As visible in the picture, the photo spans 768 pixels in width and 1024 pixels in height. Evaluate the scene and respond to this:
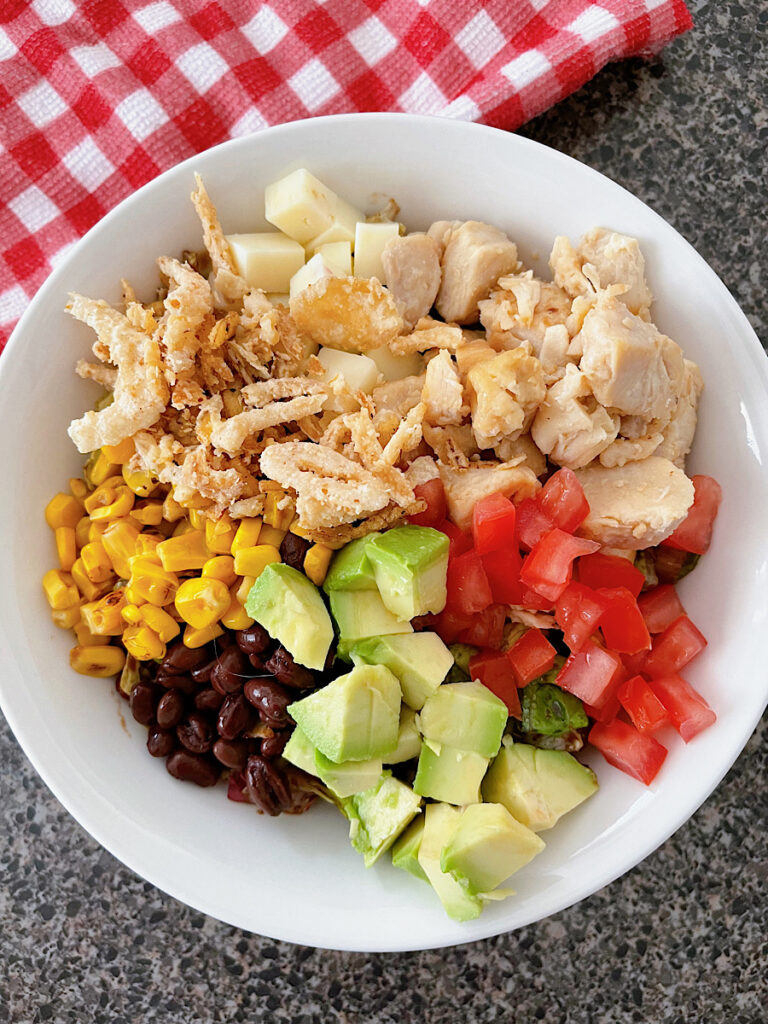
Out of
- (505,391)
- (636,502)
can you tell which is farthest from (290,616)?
(636,502)

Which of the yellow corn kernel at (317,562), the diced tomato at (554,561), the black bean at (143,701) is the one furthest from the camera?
the black bean at (143,701)

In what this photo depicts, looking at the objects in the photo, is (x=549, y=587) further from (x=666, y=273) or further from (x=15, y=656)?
(x=15, y=656)

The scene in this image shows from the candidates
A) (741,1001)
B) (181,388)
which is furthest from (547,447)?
(741,1001)

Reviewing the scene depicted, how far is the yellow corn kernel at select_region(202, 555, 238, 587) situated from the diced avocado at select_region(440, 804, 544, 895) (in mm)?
793

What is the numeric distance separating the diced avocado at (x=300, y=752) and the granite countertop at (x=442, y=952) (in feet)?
2.72

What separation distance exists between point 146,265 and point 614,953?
2340 millimetres

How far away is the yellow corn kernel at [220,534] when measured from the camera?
215cm

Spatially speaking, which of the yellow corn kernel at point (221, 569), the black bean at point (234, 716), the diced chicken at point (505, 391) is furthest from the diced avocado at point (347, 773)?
the diced chicken at point (505, 391)

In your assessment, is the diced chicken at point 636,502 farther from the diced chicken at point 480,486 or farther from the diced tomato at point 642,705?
the diced tomato at point 642,705

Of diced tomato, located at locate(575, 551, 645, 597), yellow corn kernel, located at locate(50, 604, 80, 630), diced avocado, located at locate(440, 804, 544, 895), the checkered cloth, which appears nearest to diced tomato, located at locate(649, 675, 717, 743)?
diced tomato, located at locate(575, 551, 645, 597)

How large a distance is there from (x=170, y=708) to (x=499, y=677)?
2.70ft

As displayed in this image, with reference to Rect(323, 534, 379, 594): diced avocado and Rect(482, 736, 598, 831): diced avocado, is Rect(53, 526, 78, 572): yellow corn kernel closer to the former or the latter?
Rect(323, 534, 379, 594): diced avocado

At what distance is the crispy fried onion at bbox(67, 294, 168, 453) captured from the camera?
2.09 m

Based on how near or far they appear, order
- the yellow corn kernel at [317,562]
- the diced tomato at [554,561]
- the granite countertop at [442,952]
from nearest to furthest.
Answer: the diced tomato at [554,561] → the yellow corn kernel at [317,562] → the granite countertop at [442,952]
